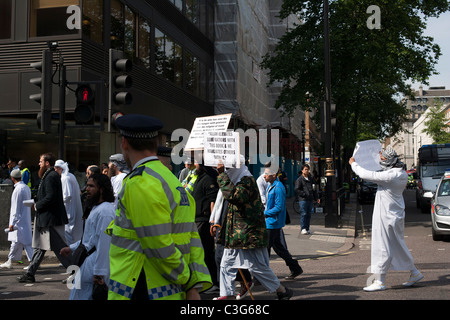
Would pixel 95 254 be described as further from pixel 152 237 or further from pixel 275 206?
pixel 275 206

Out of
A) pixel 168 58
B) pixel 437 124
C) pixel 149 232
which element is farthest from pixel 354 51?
pixel 437 124

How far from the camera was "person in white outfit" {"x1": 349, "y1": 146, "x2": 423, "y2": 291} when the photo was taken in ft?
25.5

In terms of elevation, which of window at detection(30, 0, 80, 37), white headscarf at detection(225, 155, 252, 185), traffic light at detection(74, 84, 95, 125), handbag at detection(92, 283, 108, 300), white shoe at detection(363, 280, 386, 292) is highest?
window at detection(30, 0, 80, 37)

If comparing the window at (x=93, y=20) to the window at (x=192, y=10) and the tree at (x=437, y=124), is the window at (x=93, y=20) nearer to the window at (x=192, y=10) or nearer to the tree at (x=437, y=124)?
the window at (x=192, y=10)

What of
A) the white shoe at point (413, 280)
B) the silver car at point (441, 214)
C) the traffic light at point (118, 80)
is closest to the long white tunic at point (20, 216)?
the traffic light at point (118, 80)

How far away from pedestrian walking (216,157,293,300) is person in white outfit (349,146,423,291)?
169 cm

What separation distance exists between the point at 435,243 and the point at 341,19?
629 inches

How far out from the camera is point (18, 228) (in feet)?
34.3

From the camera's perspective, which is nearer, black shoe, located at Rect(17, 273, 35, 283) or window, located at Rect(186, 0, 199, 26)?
black shoe, located at Rect(17, 273, 35, 283)

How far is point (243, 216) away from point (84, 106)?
4844 mm

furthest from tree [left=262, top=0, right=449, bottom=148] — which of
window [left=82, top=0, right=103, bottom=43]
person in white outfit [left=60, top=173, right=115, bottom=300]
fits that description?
person in white outfit [left=60, top=173, right=115, bottom=300]

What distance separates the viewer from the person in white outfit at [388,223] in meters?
7.78

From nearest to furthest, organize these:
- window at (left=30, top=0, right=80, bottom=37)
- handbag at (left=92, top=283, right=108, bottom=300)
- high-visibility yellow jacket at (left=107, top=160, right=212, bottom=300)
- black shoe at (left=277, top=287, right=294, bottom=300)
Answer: high-visibility yellow jacket at (left=107, top=160, right=212, bottom=300) < handbag at (left=92, top=283, right=108, bottom=300) < black shoe at (left=277, top=287, right=294, bottom=300) < window at (left=30, top=0, right=80, bottom=37)

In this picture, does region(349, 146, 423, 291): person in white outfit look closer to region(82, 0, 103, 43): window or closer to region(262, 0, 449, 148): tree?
region(82, 0, 103, 43): window
